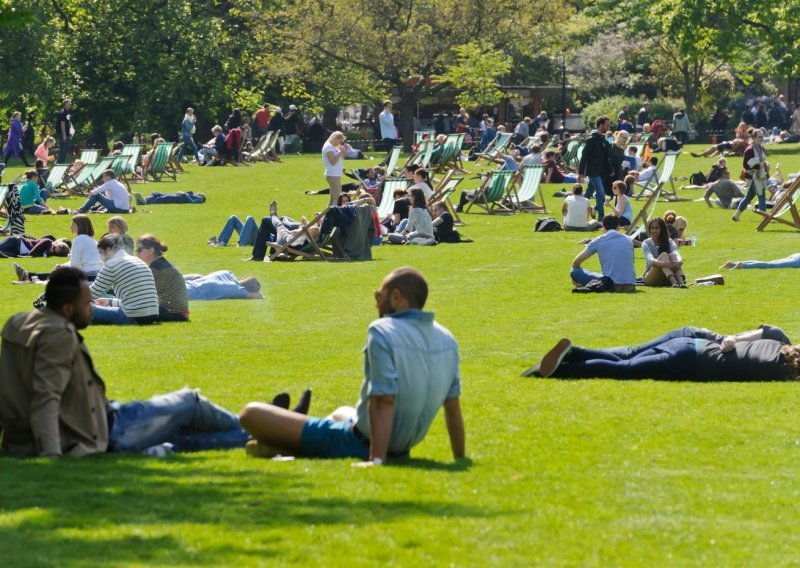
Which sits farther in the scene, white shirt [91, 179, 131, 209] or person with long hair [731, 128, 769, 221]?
white shirt [91, 179, 131, 209]

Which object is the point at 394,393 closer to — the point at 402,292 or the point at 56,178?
the point at 402,292

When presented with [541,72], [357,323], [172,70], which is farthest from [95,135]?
[357,323]

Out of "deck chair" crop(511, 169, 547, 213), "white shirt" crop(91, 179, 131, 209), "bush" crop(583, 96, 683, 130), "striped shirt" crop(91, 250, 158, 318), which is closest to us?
"striped shirt" crop(91, 250, 158, 318)

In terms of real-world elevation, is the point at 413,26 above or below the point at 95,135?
above

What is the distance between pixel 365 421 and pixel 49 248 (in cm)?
1679

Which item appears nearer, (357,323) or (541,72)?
(357,323)

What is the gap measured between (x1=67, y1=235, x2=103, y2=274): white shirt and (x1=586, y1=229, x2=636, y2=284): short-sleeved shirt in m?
5.71

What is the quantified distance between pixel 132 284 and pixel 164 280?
0.59m

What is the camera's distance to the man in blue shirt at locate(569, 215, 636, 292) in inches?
735

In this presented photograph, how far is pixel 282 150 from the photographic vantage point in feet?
170

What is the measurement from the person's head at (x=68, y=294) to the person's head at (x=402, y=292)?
4.99 ft

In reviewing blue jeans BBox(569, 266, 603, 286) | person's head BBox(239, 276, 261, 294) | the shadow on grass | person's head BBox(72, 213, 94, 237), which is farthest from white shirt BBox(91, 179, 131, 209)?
the shadow on grass

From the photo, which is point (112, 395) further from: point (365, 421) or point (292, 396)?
point (365, 421)

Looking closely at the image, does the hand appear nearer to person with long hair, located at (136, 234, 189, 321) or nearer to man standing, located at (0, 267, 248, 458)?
man standing, located at (0, 267, 248, 458)
